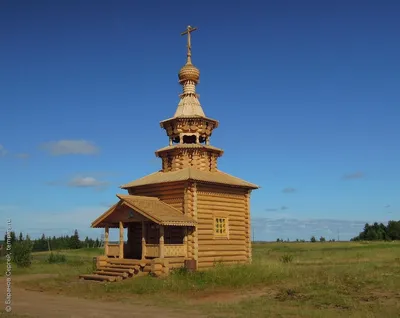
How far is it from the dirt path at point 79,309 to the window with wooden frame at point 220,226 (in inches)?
366

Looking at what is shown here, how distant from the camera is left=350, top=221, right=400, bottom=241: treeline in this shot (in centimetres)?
10456

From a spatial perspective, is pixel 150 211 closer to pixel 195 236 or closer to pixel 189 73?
pixel 195 236

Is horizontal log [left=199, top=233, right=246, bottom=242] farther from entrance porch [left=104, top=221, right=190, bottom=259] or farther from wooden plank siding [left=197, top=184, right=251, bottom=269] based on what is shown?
entrance porch [left=104, top=221, right=190, bottom=259]

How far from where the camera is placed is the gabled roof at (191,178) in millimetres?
24156

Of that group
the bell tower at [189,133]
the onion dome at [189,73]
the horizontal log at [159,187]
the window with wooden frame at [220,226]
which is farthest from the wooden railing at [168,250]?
the onion dome at [189,73]

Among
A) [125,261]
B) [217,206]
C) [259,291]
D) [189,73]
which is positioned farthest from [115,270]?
[189,73]

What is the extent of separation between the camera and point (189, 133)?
90.1 ft

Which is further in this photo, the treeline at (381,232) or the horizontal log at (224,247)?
the treeline at (381,232)

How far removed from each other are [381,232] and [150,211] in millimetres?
97605

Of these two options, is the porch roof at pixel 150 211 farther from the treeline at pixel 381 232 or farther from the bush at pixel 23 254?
the treeline at pixel 381 232

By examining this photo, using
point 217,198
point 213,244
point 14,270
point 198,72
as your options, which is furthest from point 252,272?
point 14,270

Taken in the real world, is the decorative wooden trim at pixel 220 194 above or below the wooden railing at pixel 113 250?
above

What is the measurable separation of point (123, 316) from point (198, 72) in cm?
1868

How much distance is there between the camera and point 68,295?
62.0 ft
